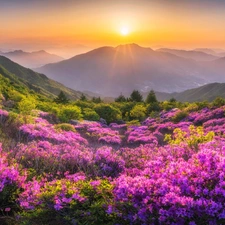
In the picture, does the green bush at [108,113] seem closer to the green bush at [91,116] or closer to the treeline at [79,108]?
the treeline at [79,108]

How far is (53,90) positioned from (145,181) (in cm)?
19613

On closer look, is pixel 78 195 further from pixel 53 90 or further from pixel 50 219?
pixel 53 90

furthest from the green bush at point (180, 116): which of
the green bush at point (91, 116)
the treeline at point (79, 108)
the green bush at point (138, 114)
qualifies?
the green bush at point (138, 114)

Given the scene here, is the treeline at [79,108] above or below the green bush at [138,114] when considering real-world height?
above

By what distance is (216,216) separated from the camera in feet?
11.6

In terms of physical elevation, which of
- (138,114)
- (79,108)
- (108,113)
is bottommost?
(138,114)

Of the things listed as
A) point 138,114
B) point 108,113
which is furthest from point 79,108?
point 138,114

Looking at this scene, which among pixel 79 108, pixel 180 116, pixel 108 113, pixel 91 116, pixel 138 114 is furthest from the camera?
pixel 138 114

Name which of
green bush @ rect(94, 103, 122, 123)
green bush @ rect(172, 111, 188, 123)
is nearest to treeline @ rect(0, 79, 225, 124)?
green bush @ rect(94, 103, 122, 123)

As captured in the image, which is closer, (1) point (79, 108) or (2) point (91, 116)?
(2) point (91, 116)

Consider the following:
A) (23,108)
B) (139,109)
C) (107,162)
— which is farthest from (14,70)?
(107,162)

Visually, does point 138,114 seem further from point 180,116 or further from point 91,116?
point 180,116

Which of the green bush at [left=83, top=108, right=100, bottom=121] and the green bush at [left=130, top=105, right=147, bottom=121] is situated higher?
the green bush at [left=83, top=108, right=100, bottom=121]

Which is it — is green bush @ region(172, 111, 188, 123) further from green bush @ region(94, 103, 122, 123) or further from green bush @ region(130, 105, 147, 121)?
green bush @ region(130, 105, 147, 121)
